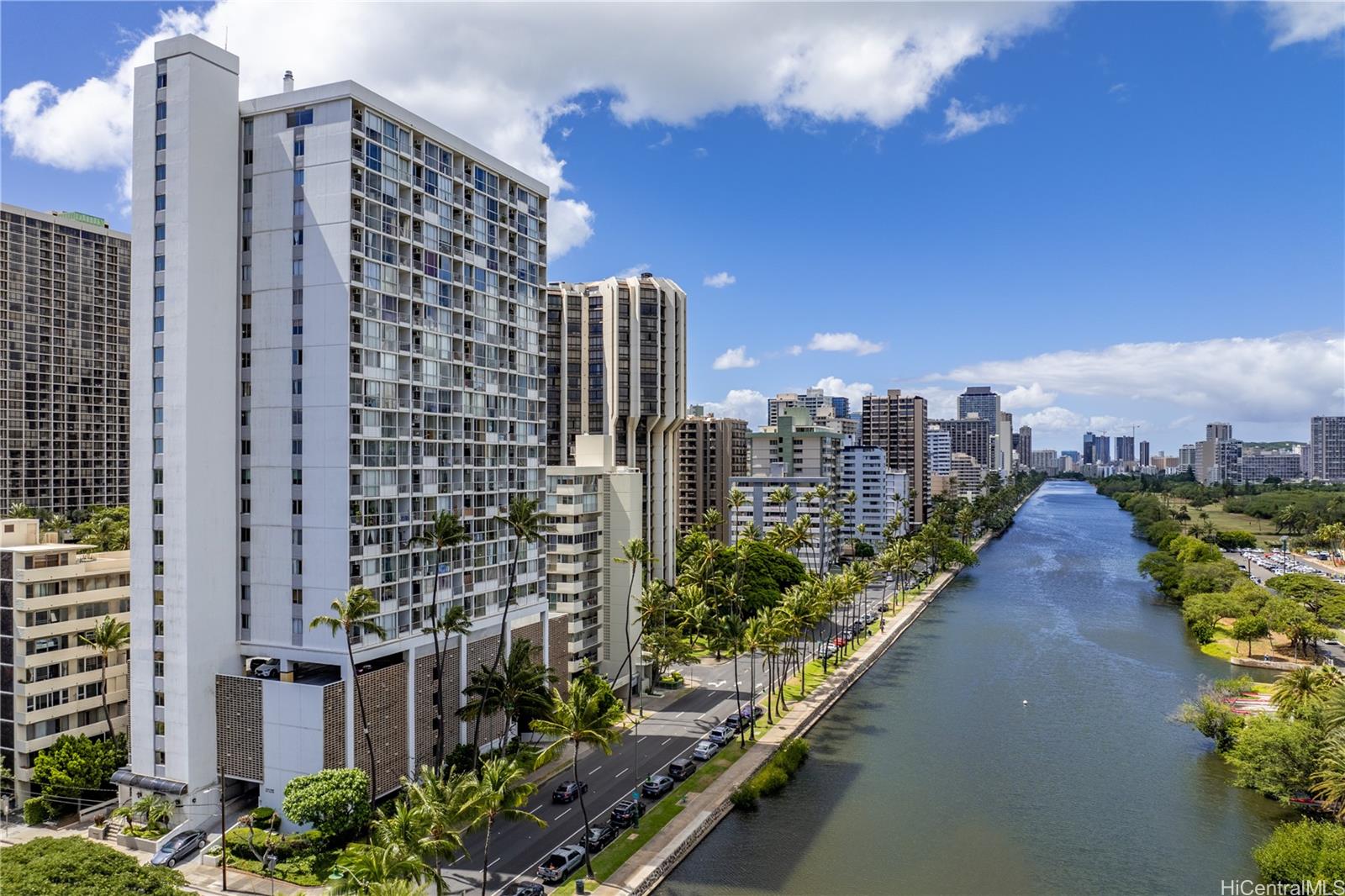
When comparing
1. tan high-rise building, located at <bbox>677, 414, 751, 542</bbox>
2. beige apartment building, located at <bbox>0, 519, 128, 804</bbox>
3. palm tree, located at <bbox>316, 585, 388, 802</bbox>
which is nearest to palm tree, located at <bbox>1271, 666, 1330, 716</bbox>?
palm tree, located at <bbox>316, 585, 388, 802</bbox>

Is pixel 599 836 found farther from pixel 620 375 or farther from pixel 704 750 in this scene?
pixel 620 375

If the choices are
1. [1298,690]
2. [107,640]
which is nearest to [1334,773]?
[1298,690]

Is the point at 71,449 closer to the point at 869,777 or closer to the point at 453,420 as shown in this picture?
the point at 453,420

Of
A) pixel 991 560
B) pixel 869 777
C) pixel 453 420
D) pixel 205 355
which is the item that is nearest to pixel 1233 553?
pixel 991 560

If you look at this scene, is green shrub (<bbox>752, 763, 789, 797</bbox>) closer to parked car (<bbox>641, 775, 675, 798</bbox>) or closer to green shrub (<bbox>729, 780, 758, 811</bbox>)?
green shrub (<bbox>729, 780, 758, 811</bbox>)

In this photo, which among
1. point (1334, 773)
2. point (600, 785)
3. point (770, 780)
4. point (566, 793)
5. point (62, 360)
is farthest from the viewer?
point (62, 360)

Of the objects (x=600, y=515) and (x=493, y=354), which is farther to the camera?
(x=600, y=515)
